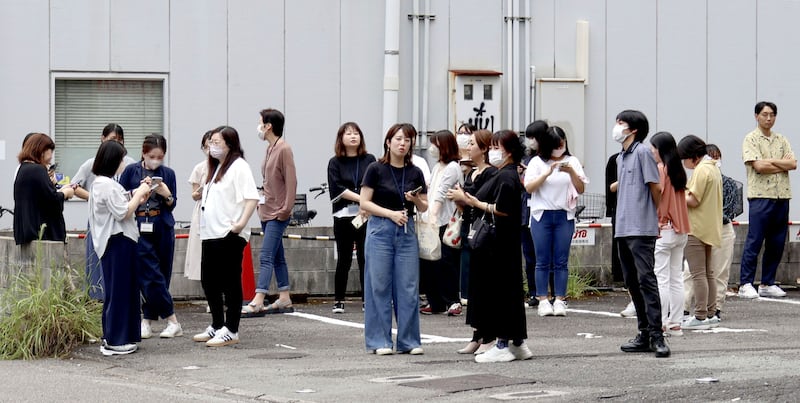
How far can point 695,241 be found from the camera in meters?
12.9

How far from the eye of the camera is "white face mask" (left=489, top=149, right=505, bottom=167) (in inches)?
427

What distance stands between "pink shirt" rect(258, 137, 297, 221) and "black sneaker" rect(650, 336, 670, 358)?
15.6 ft

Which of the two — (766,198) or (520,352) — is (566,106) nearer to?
(766,198)

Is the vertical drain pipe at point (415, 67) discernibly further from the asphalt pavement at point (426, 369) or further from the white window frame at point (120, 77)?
the asphalt pavement at point (426, 369)

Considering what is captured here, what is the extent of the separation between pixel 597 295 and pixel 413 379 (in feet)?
25.1

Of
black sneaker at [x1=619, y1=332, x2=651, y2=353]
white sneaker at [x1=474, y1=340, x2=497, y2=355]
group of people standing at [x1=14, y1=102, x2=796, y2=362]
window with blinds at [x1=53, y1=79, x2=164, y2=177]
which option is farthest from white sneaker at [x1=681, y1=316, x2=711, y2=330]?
window with blinds at [x1=53, y1=79, x2=164, y2=177]

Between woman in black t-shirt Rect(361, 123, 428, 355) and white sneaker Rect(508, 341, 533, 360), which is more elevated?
woman in black t-shirt Rect(361, 123, 428, 355)

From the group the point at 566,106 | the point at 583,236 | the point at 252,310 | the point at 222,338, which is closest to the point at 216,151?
the point at 222,338

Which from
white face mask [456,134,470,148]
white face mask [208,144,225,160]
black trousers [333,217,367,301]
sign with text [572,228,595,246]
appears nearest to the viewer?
white face mask [208,144,225,160]

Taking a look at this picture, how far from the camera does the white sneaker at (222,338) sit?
11938mm

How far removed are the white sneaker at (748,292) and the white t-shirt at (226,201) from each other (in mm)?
7198

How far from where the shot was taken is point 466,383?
30.8ft

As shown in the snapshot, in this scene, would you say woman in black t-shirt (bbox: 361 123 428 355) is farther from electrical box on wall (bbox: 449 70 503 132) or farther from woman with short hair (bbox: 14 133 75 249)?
electrical box on wall (bbox: 449 70 503 132)

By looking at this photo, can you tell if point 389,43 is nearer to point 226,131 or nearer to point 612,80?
point 612,80
